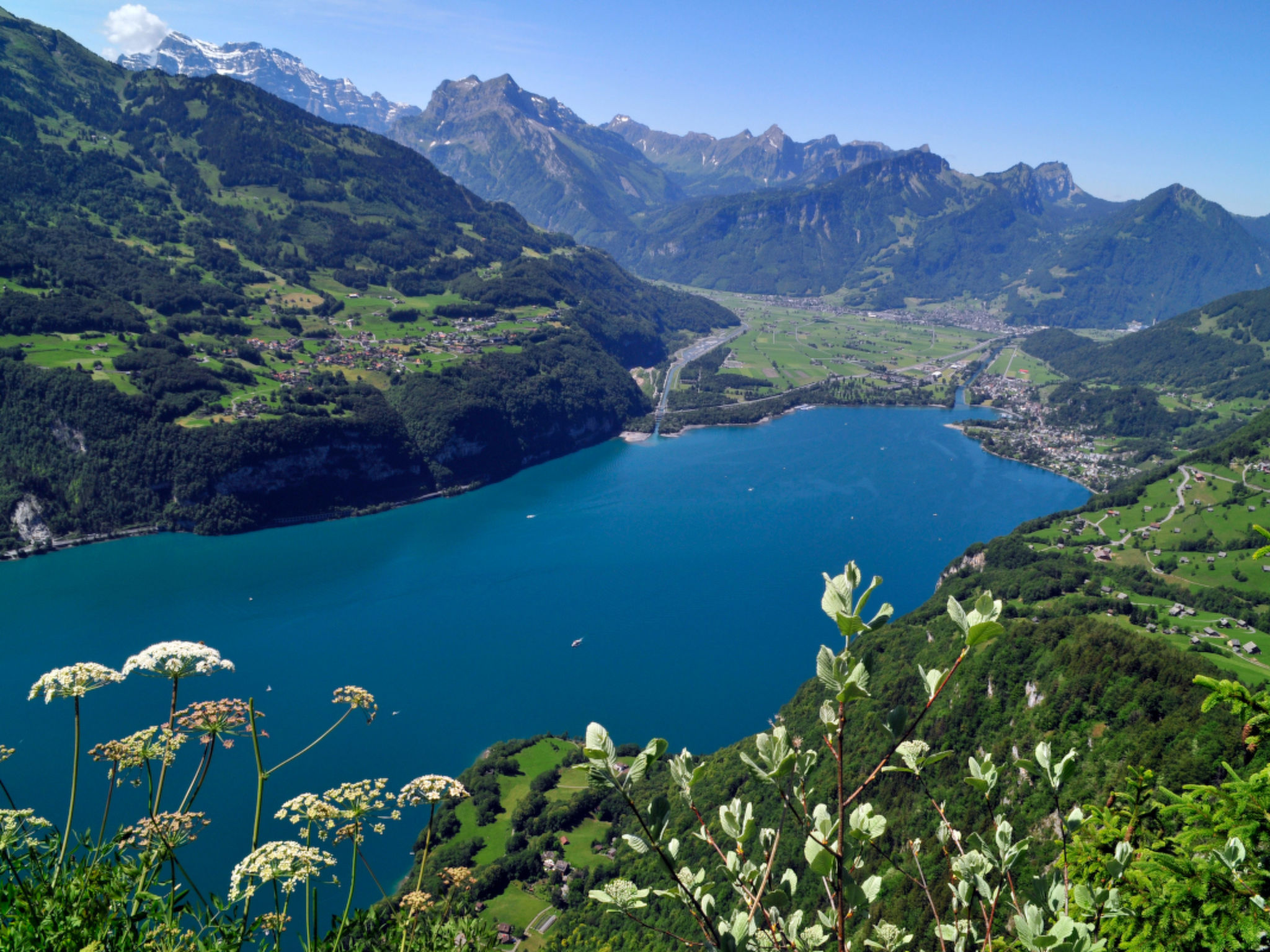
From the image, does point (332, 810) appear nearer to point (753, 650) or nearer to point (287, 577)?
point (753, 650)

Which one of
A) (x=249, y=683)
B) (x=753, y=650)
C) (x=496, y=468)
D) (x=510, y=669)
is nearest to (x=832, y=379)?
(x=496, y=468)

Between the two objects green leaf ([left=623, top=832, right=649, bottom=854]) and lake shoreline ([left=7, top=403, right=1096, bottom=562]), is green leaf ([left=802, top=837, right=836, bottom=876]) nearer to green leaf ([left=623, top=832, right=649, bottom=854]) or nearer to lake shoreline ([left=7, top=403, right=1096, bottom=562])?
green leaf ([left=623, top=832, right=649, bottom=854])

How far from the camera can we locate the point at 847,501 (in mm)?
78938

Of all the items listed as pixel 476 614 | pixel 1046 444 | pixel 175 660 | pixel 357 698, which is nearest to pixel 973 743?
pixel 476 614

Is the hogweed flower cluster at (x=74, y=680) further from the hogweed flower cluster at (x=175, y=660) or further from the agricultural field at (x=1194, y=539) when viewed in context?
the agricultural field at (x=1194, y=539)

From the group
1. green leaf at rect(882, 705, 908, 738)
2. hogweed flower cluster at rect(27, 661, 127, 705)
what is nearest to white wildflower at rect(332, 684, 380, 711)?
hogweed flower cluster at rect(27, 661, 127, 705)

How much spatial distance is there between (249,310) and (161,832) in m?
116

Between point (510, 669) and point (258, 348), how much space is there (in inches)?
2619

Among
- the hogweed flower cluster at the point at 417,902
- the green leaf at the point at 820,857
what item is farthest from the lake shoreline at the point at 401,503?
the green leaf at the point at 820,857

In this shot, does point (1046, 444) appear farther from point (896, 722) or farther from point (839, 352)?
point (896, 722)

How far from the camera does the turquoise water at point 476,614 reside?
37.9m

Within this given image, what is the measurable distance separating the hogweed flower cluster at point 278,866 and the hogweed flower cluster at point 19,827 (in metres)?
1.06

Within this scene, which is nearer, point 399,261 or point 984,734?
point 984,734

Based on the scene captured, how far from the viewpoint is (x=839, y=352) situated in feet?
538
